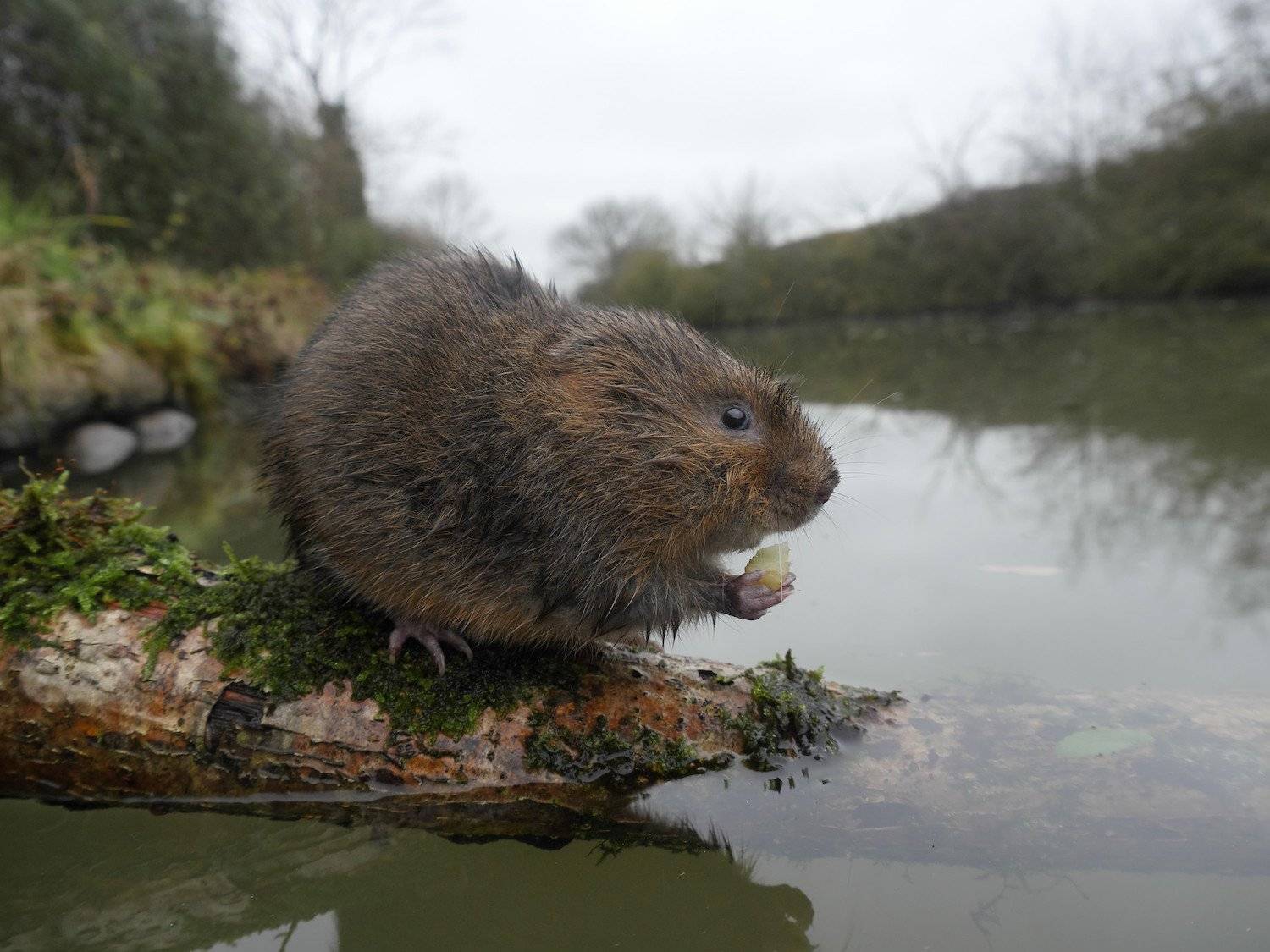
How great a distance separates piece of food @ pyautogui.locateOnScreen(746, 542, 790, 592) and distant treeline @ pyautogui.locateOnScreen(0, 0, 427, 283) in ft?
33.5

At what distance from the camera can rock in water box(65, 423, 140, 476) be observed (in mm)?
8570

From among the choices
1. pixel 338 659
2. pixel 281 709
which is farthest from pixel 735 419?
pixel 281 709

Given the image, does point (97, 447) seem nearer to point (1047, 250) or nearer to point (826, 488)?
point (826, 488)

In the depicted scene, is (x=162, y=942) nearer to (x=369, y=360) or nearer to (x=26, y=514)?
(x=26, y=514)

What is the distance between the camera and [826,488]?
292 cm

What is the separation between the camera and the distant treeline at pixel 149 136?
13.2 metres

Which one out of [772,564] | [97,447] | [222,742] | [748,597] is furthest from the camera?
[97,447]

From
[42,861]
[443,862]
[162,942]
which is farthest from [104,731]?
[443,862]

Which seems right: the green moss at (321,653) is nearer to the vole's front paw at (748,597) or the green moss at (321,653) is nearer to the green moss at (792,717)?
the green moss at (792,717)

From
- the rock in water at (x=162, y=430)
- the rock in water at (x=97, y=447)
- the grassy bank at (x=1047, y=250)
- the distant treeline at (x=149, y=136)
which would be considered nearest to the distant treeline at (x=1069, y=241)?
the grassy bank at (x=1047, y=250)

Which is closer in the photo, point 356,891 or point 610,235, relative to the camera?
point 356,891

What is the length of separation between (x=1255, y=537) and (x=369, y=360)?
16.9ft

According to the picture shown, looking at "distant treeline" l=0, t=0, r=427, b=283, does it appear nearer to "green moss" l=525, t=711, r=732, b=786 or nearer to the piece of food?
the piece of food

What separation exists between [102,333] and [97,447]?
1671mm
